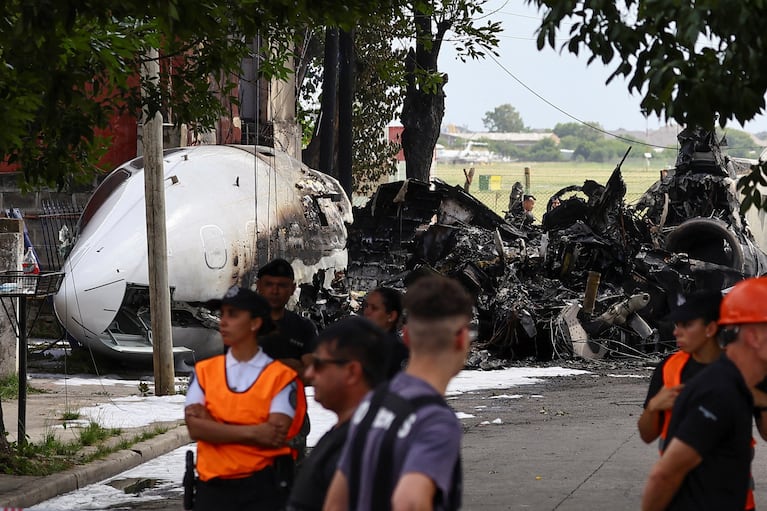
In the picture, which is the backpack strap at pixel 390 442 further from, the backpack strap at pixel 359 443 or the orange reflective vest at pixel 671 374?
the orange reflective vest at pixel 671 374

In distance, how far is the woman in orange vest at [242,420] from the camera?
6.07 m

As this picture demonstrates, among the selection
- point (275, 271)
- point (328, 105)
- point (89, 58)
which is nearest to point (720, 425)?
point (275, 271)

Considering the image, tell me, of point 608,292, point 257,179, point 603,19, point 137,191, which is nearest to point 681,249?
point 608,292

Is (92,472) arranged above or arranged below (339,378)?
below

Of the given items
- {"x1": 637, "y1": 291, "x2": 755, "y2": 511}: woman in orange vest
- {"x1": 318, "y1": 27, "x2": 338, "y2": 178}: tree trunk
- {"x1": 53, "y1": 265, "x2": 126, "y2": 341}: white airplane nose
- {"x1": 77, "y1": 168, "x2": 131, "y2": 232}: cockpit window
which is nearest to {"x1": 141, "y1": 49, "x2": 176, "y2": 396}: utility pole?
{"x1": 53, "y1": 265, "x2": 126, "y2": 341}: white airplane nose

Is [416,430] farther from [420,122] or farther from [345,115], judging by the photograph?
[420,122]

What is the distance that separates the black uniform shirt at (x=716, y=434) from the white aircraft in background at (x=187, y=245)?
48.9 ft

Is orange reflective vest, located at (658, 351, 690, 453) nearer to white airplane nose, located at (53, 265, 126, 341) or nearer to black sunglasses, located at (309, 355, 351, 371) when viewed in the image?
black sunglasses, located at (309, 355, 351, 371)

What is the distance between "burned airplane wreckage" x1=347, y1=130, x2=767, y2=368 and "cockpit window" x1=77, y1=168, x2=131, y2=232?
5376 millimetres

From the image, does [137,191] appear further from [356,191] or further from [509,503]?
[356,191]

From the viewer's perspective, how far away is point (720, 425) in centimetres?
470

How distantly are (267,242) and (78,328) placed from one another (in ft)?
11.3

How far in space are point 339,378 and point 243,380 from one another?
1.98 meters

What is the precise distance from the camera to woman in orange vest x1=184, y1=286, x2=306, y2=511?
6.07 meters
